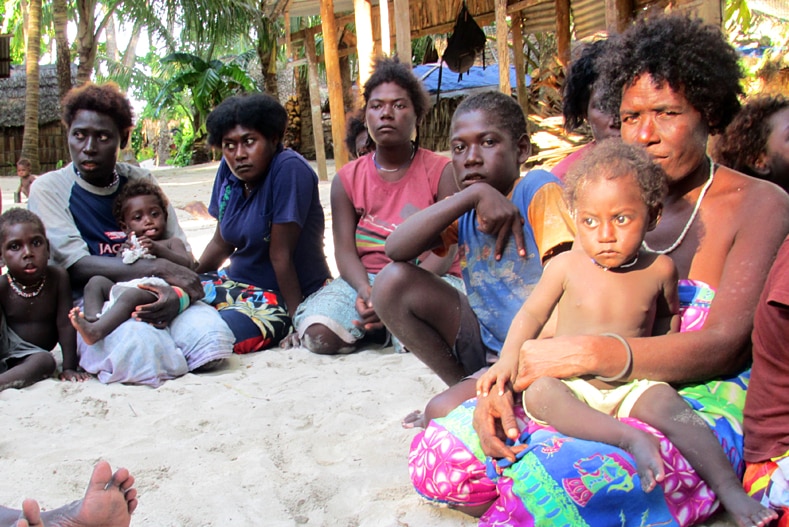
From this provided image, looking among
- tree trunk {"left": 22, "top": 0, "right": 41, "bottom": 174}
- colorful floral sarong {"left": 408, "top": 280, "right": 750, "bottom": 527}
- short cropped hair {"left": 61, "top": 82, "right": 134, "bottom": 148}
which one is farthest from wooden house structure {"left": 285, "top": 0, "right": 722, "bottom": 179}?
tree trunk {"left": 22, "top": 0, "right": 41, "bottom": 174}

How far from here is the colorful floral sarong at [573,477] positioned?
1.77 meters

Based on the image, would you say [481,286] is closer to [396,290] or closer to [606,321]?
[396,290]

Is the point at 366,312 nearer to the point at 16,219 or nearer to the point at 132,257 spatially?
the point at 132,257

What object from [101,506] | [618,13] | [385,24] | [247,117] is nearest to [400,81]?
[247,117]

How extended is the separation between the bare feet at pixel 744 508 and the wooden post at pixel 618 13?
4206 mm

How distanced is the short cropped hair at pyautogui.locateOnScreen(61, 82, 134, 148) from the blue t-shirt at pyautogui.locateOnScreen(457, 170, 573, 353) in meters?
2.25

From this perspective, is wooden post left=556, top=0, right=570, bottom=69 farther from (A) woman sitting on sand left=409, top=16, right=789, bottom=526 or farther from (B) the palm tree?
(B) the palm tree

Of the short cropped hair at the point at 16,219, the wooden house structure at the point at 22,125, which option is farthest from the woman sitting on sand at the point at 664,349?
the wooden house structure at the point at 22,125

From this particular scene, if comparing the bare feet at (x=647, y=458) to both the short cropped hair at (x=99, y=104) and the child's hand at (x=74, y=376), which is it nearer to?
the child's hand at (x=74, y=376)

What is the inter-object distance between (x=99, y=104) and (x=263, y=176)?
3.08 feet

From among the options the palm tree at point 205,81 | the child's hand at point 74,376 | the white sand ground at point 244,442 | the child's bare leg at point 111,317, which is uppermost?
the palm tree at point 205,81

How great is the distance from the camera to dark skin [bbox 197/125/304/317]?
415 centimetres

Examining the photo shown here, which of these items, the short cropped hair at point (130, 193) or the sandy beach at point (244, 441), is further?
the short cropped hair at point (130, 193)

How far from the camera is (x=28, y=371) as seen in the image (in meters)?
3.58
